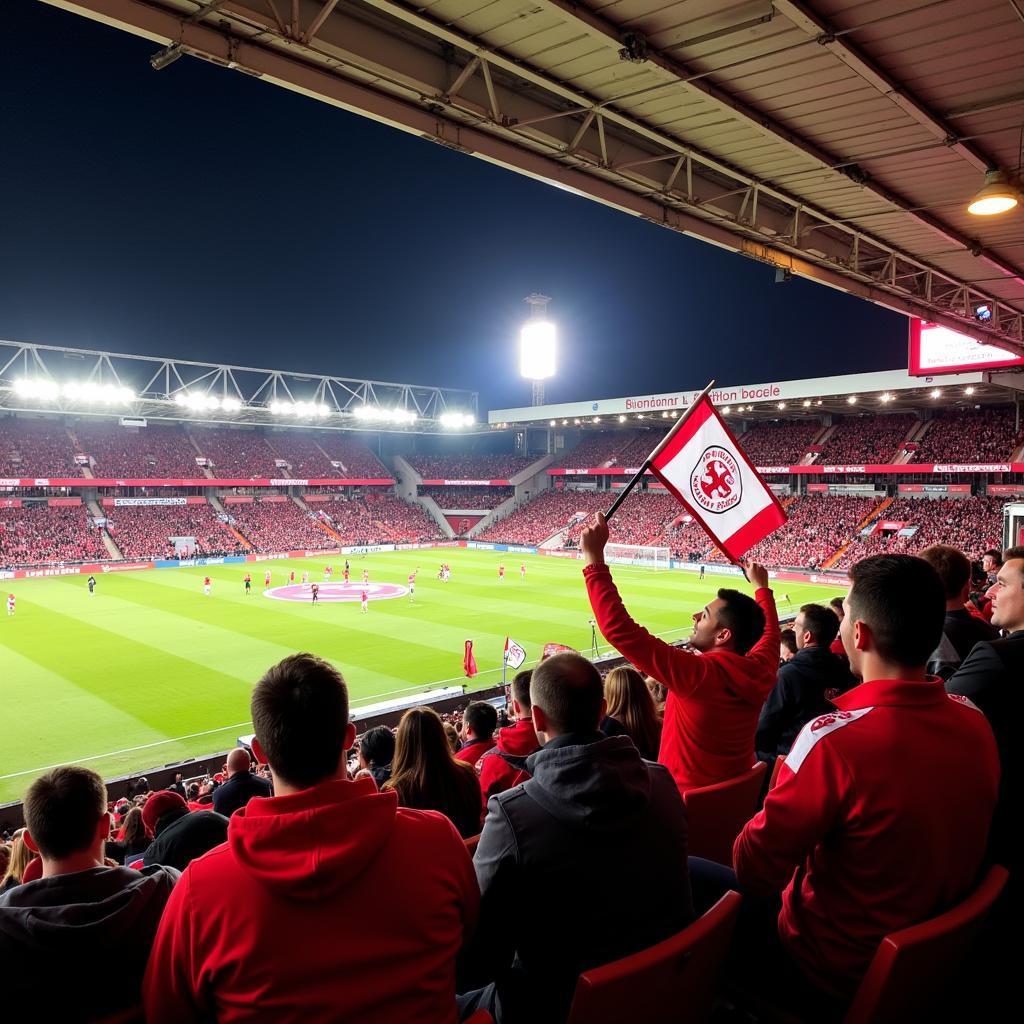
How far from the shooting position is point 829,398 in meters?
45.2

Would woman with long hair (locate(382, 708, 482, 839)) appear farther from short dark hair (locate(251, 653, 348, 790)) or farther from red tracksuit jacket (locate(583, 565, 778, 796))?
short dark hair (locate(251, 653, 348, 790))

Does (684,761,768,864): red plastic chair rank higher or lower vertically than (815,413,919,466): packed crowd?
lower

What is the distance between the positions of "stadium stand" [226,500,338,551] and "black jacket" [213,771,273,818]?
168 ft

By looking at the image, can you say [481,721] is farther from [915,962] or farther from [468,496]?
[468,496]

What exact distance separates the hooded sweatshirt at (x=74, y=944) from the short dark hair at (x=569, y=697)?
58.4 inches

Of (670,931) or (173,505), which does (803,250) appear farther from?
(173,505)

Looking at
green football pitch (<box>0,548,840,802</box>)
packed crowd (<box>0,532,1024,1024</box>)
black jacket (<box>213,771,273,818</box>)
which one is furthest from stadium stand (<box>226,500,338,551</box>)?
packed crowd (<box>0,532,1024,1024</box>)

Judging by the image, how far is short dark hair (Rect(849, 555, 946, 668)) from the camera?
236cm

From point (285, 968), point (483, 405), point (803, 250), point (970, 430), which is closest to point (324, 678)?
point (285, 968)

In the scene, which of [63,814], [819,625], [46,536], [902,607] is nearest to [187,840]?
[63,814]

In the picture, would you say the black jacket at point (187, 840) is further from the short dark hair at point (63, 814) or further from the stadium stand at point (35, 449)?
the stadium stand at point (35, 449)

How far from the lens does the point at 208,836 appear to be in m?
4.17

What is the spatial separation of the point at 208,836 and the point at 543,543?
55227 millimetres

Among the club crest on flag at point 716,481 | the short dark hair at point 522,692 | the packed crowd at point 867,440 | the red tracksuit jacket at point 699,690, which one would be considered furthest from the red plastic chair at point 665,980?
the packed crowd at point 867,440
